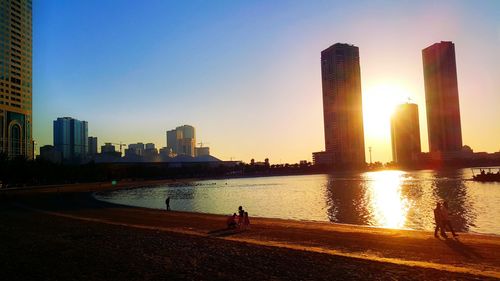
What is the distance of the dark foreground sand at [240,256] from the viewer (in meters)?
15.2

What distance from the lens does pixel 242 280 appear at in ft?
47.5

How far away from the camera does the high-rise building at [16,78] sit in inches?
6501

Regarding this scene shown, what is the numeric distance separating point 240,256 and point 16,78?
191 m

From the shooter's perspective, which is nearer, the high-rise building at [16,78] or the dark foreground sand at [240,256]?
the dark foreground sand at [240,256]

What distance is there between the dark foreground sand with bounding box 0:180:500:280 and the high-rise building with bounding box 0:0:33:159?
15601 centimetres

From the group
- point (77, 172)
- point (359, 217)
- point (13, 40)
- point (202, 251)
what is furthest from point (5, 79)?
point (202, 251)

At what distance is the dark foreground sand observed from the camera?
599 inches

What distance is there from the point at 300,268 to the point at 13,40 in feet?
666

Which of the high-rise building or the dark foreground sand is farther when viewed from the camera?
the high-rise building

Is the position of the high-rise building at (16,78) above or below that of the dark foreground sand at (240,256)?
above

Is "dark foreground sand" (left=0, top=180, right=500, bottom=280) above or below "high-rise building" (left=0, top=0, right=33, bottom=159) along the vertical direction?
below

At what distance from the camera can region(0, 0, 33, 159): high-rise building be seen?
165 meters

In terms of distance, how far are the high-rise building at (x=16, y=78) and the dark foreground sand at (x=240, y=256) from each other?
15601cm

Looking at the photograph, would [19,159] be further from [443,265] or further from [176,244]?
[443,265]
